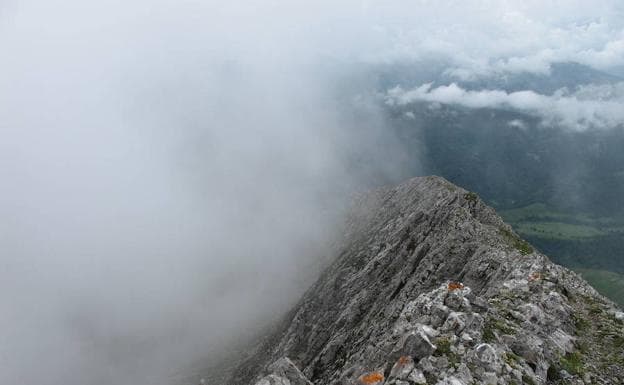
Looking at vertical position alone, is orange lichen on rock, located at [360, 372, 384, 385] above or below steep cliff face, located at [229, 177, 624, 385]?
above

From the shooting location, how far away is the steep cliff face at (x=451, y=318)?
40125 mm

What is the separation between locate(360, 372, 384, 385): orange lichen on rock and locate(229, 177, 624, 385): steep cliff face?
12 cm

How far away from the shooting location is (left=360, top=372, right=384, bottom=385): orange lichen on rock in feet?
132

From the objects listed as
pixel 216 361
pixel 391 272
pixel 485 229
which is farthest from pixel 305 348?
pixel 216 361

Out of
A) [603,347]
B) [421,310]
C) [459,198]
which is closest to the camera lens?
[603,347]

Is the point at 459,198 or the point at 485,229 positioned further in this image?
the point at 459,198

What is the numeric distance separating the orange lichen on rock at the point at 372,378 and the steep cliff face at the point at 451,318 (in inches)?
4.9

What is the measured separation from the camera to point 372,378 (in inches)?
1615

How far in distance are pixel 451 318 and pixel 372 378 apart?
32.8 ft

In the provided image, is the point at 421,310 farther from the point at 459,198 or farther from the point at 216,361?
the point at 216,361

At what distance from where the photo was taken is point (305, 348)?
427 feet

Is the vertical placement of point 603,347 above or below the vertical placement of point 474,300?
below

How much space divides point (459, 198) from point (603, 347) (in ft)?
288

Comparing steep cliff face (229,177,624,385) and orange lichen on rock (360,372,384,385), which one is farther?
orange lichen on rock (360,372,384,385)
